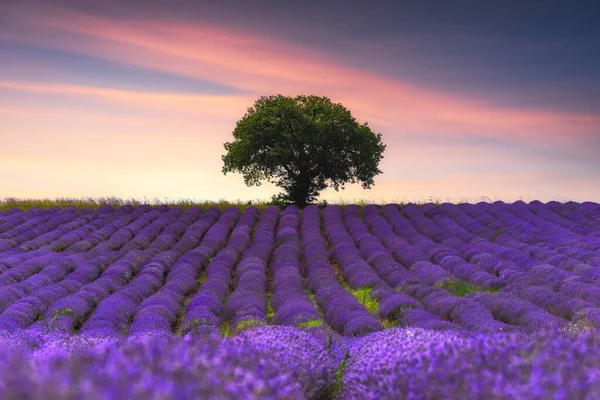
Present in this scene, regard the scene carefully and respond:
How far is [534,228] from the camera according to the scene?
2233cm

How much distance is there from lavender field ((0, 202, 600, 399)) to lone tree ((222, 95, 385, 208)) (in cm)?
416

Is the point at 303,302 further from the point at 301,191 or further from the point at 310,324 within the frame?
the point at 301,191

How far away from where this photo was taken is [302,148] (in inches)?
1256

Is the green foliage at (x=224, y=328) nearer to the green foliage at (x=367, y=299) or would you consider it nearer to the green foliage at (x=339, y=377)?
the green foliage at (x=367, y=299)

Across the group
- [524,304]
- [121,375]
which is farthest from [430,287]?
[121,375]

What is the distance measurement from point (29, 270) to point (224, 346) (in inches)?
526

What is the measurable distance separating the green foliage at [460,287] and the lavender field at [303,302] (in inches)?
2.0

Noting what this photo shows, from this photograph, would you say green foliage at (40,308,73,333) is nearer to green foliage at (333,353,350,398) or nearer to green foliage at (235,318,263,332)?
green foliage at (235,318,263,332)

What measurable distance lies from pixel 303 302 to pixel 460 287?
417 cm

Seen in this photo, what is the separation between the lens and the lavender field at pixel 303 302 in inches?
175

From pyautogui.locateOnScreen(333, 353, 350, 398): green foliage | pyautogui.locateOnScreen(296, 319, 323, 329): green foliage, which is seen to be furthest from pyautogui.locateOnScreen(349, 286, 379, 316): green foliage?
pyautogui.locateOnScreen(333, 353, 350, 398): green foliage

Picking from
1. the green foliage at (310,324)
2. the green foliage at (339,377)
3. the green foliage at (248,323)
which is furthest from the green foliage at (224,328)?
the green foliage at (339,377)

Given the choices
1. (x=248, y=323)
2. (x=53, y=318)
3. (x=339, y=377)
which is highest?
(x=248, y=323)

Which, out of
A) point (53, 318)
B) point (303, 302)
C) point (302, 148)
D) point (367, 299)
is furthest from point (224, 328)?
point (302, 148)
